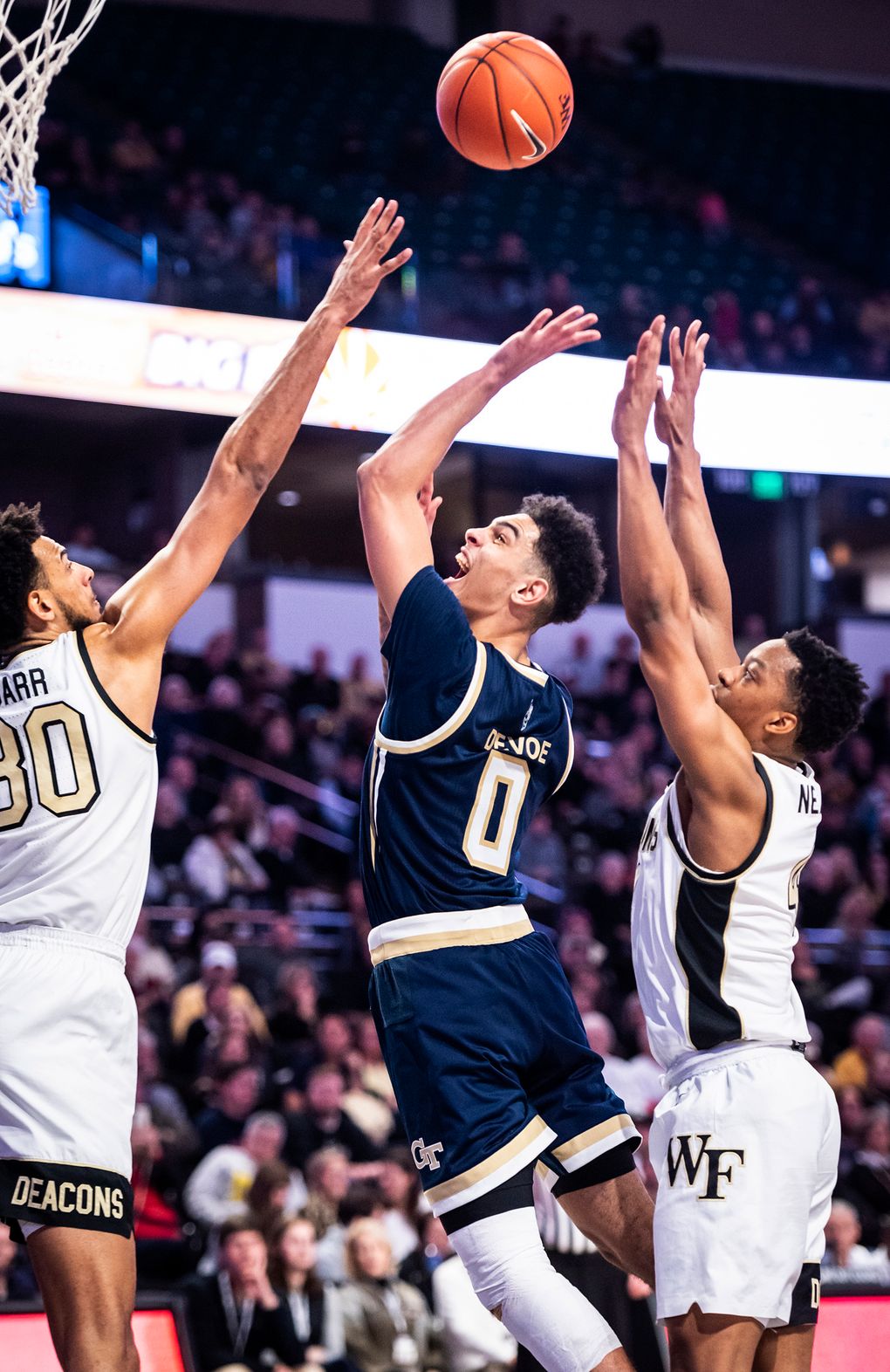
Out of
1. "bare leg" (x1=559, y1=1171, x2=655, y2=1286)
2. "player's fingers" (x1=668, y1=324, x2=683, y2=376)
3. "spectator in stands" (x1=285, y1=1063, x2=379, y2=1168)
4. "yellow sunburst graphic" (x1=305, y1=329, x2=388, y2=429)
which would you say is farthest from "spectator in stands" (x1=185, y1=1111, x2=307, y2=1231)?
"yellow sunburst graphic" (x1=305, y1=329, x2=388, y2=429)

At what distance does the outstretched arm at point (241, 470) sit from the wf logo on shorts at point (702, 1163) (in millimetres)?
1719

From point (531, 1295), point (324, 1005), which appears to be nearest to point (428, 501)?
point (531, 1295)

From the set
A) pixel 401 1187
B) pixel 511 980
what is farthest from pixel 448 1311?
pixel 511 980

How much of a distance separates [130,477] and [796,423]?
8.63 meters

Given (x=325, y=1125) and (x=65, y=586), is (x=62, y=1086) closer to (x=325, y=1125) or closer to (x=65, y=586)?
(x=65, y=586)

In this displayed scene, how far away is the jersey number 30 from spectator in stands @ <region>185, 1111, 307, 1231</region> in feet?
14.8

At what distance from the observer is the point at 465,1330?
7410 mm

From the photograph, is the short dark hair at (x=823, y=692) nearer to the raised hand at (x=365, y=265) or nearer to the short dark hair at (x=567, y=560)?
the short dark hair at (x=567, y=560)

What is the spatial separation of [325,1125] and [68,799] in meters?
5.42

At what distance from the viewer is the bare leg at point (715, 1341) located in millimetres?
3793

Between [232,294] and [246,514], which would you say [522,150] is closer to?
[246,514]

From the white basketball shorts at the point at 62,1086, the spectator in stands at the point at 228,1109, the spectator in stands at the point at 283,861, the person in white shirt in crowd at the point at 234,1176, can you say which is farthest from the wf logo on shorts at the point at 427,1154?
the spectator in stands at the point at 283,861

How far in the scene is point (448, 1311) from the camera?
24.4 feet

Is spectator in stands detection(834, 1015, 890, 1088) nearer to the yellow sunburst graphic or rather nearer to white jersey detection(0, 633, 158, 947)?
the yellow sunburst graphic
